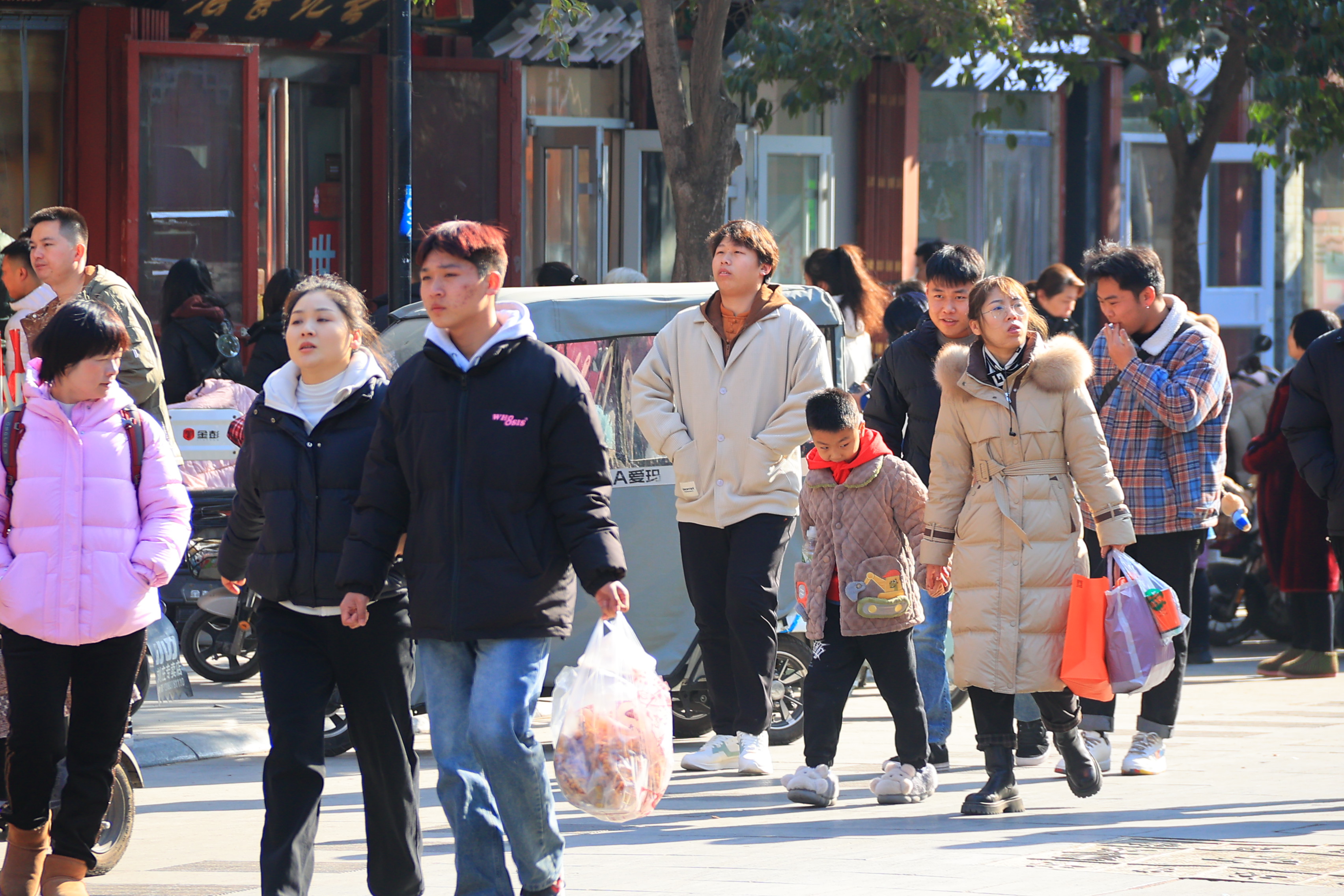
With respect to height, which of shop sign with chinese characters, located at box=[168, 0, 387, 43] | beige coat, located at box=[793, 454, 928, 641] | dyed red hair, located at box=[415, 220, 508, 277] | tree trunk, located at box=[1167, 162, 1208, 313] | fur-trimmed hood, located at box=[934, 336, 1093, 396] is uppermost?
shop sign with chinese characters, located at box=[168, 0, 387, 43]

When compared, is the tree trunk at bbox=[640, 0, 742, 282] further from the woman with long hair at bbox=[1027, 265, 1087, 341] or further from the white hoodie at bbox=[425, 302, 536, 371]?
the white hoodie at bbox=[425, 302, 536, 371]

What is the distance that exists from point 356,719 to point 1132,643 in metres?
2.80

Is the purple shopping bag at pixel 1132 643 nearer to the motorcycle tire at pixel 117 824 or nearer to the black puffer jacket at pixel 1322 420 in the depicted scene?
the black puffer jacket at pixel 1322 420

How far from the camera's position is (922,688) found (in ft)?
26.3

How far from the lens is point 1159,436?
811 centimetres

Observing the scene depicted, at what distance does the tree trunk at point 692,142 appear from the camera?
12234 mm

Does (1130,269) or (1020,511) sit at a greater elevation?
(1130,269)

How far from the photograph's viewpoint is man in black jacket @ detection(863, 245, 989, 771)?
7980 mm

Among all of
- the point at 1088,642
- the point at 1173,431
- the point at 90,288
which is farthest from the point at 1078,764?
the point at 90,288

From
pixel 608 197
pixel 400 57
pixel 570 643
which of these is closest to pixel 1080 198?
pixel 608 197

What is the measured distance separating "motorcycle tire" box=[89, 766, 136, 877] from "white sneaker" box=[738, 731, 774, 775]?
8.21 ft

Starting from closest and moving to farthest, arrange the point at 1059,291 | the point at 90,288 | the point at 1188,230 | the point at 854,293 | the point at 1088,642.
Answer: the point at 1088,642 → the point at 90,288 → the point at 854,293 → the point at 1059,291 → the point at 1188,230

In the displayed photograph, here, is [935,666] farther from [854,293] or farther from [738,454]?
[854,293]

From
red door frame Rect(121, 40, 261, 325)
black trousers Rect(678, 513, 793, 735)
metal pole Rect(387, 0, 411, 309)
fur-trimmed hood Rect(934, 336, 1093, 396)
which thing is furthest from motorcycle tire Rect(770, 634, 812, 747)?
red door frame Rect(121, 40, 261, 325)
